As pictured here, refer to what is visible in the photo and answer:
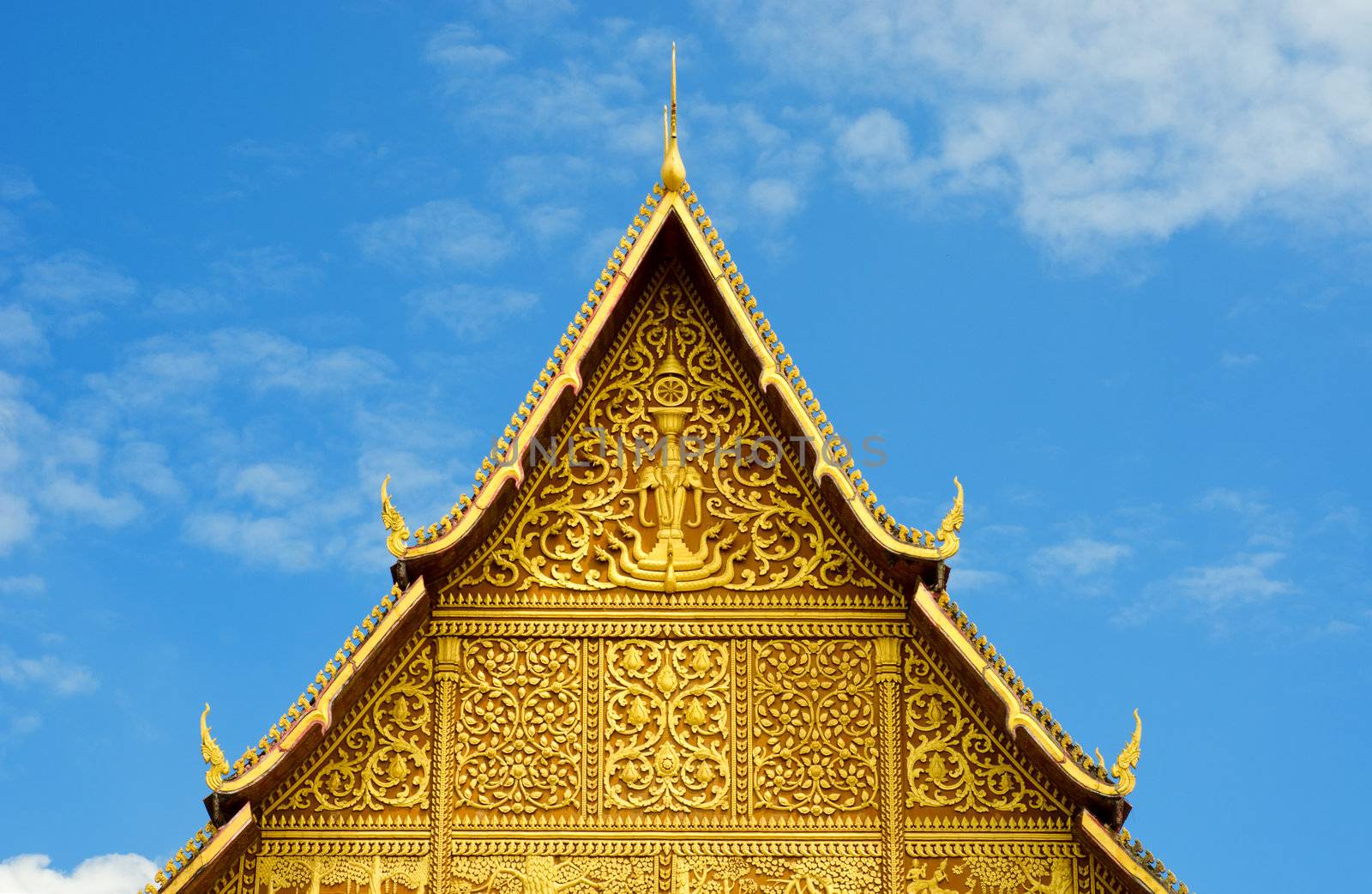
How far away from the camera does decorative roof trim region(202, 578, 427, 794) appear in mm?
16453

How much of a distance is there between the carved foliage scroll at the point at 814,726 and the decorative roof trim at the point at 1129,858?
5.35 ft

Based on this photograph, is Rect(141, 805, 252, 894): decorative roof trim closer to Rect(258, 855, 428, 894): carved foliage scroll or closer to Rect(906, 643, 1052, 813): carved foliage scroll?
Rect(258, 855, 428, 894): carved foliage scroll

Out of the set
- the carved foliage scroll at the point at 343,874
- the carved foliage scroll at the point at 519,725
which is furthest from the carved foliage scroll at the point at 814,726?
the carved foliage scroll at the point at 343,874

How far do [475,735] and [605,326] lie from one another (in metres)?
3.35

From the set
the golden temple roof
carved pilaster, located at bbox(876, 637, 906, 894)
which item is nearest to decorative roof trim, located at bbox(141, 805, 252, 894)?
the golden temple roof

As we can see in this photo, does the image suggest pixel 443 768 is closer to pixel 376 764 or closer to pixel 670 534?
pixel 376 764

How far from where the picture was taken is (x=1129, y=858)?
16328mm

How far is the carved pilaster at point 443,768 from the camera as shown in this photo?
16578 mm

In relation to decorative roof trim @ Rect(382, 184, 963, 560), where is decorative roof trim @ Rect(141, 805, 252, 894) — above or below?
below

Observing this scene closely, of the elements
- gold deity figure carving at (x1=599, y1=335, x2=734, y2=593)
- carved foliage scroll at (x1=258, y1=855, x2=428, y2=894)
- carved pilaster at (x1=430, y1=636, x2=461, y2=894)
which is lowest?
carved foliage scroll at (x1=258, y1=855, x2=428, y2=894)

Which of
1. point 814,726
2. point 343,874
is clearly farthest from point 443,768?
point 814,726

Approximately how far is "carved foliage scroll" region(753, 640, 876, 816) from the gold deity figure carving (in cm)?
76

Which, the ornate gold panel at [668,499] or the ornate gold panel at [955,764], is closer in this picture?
the ornate gold panel at [955,764]

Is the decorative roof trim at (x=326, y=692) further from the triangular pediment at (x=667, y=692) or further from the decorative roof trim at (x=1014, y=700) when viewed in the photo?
the decorative roof trim at (x=1014, y=700)
